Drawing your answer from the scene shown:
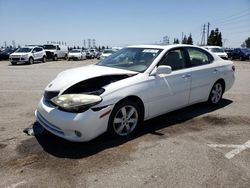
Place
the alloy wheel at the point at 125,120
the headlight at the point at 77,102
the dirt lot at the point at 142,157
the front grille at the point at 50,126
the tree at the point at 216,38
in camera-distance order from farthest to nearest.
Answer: the tree at the point at 216,38
the alloy wheel at the point at 125,120
the front grille at the point at 50,126
the headlight at the point at 77,102
the dirt lot at the point at 142,157

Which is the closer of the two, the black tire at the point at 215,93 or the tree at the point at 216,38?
the black tire at the point at 215,93

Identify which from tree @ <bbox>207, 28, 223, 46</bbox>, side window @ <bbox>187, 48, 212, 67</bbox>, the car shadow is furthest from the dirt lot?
tree @ <bbox>207, 28, 223, 46</bbox>

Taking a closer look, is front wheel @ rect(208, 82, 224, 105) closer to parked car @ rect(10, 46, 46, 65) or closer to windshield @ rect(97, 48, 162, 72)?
windshield @ rect(97, 48, 162, 72)

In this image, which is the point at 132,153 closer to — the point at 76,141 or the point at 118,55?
the point at 76,141

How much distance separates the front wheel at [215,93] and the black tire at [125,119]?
244 centimetres

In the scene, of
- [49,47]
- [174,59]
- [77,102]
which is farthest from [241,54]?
[77,102]

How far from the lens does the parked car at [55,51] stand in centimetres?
3231

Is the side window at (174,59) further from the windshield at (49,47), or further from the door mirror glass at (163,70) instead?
the windshield at (49,47)

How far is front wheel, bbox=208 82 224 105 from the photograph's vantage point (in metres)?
6.36

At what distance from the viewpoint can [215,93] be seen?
6453 millimetres

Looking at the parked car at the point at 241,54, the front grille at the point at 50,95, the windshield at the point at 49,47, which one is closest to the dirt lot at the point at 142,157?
the front grille at the point at 50,95

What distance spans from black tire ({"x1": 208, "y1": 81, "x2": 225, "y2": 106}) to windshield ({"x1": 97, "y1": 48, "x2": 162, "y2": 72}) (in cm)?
195

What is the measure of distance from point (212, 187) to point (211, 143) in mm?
1346

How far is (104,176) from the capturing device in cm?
328
